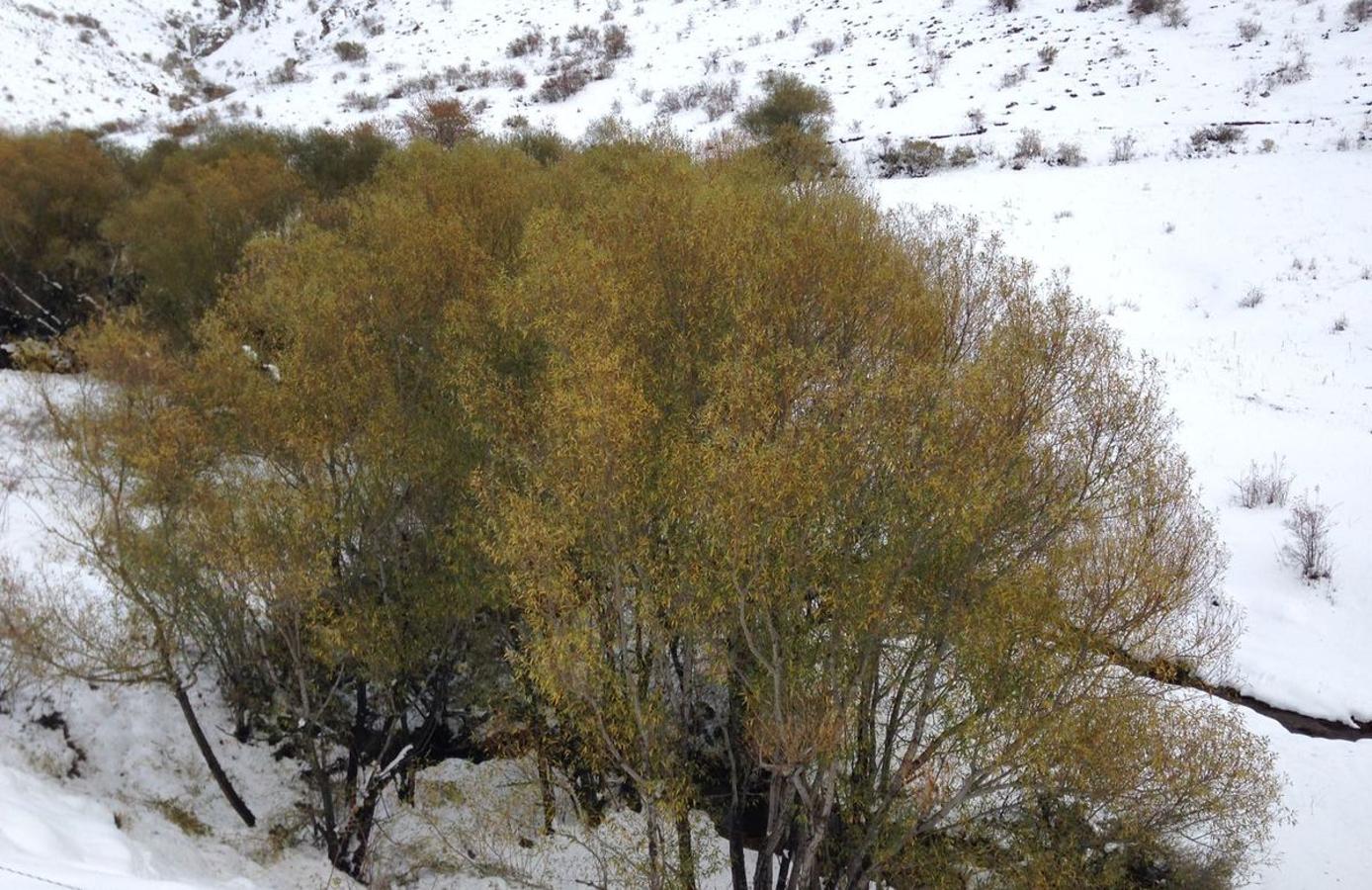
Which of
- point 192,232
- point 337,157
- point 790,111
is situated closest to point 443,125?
point 337,157

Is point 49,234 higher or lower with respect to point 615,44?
lower

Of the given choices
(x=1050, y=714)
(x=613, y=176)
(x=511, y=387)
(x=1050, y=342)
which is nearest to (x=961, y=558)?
(x=1050, y=714)

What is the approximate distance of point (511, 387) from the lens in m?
13.0

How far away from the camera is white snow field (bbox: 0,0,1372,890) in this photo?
51.5 feet

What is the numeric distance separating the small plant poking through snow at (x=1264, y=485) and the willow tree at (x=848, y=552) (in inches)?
382

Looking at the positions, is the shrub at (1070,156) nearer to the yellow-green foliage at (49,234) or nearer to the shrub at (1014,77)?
the shrub at (1014,77)

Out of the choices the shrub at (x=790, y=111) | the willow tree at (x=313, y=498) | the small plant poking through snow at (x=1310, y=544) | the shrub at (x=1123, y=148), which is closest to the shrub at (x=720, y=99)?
the shrub at (x=790, y=111)

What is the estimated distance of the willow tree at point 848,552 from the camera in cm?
1032

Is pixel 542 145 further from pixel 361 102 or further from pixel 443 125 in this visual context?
pixel 361 102

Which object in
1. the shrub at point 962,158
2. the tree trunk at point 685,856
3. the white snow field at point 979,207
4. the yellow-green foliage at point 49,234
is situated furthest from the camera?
the shrub at point 962,158

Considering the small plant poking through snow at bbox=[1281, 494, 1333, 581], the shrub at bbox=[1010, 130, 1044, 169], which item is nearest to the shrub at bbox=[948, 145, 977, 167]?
the shrub at bbox=[1010, 130, 1044, 169]

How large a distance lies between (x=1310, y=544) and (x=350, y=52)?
68.8 m

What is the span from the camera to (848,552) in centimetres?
1060

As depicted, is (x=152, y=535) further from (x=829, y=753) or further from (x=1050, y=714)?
(x=1050, y=714)
